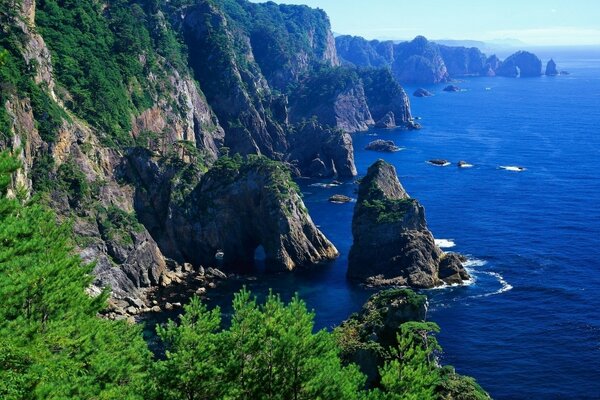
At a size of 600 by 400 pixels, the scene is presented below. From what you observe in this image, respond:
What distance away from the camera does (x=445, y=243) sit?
12500 cm

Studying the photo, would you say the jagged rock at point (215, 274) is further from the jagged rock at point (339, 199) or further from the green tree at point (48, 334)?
the green tree at point (48, 334)

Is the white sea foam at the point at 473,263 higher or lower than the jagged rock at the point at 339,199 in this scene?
lower

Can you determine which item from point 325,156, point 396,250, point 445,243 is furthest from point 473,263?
point 325,156

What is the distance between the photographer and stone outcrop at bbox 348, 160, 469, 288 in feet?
358

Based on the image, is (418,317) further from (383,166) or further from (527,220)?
(527,220)

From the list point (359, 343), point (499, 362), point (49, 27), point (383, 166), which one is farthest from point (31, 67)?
point (499, 362)

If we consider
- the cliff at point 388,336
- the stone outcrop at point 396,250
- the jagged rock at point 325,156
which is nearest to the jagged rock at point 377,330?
the cliff at point 388,336

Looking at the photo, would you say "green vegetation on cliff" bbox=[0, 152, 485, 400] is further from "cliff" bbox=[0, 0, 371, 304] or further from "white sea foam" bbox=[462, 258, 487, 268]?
"white sea foam" bbox=[462, 258, 487, 268]

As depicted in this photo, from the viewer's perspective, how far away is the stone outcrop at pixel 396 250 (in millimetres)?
109000

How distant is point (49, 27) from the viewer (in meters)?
136

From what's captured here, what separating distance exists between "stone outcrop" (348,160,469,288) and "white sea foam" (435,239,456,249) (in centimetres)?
719

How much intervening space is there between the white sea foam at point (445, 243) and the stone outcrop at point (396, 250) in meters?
7.19

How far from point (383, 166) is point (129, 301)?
5576 centimetres

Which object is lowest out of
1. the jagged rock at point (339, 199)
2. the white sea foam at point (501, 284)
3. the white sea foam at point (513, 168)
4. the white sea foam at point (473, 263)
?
the white sea foam at point (501, 284)
